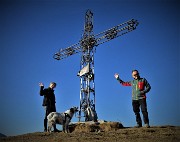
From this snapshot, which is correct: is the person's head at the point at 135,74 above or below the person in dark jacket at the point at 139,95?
above

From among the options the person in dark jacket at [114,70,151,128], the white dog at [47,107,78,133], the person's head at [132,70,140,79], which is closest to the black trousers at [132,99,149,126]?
the person in dark jacket at [114,70,151,128]

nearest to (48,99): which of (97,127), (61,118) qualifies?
(61,118)

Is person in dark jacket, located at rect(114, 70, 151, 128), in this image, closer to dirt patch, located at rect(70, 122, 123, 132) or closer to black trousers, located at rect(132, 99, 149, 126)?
black trousers, located at rect(132, 99, 149, 126)

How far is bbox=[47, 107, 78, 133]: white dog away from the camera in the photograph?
7.97 meters

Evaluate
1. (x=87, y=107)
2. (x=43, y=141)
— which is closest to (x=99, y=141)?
(x=43, y=141)

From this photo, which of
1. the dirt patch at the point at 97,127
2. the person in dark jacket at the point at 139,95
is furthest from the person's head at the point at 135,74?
the dirt patch at the point at 97,127

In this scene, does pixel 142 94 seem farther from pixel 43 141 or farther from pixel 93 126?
pixel 43 141

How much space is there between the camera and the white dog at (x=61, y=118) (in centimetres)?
797

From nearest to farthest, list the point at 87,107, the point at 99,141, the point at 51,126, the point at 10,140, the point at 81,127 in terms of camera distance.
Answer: the point at 99,141, the point at 10,140, the point at 51,126, the point at 81,127, the point at 87,107

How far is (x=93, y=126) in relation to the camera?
9.22m

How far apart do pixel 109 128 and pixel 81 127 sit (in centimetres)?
107

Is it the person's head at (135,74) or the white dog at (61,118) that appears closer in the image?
the white dog at (61,118)

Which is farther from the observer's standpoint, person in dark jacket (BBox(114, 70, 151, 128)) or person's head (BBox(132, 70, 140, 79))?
person's head (BBox(132, 70, 140, 79))

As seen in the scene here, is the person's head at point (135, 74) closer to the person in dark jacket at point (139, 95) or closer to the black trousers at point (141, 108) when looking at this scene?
the person in dark jacket at point (139, 95)
